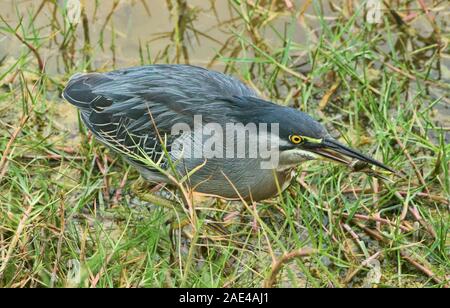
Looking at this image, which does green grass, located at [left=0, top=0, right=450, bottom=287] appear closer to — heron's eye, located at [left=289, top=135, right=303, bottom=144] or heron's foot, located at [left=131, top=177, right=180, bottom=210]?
heron's foot, located at [left=131, top=177, right=180, bottom=210]

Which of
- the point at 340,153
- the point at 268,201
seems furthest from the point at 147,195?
the point at 340,153

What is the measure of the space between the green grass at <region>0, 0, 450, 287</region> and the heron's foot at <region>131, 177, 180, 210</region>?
0.08 metres

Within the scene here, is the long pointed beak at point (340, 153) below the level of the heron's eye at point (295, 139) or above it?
below

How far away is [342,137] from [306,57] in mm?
1096

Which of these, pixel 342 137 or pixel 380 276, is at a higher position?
pixel 342 137

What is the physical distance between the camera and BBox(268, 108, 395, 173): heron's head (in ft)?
17.2

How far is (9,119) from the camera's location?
21.8 ft

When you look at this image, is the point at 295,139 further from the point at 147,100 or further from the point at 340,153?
the point at 147,100

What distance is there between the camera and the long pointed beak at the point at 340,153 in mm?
5199

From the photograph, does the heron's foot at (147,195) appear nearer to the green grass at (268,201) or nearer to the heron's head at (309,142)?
the green grass at (268,201)

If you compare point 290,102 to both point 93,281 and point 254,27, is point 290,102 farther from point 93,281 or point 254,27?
point 93,281

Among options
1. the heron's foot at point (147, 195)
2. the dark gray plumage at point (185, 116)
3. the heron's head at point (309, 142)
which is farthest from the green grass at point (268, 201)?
the heron's head at point (309, 142)

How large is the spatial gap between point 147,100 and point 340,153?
4.79ft
